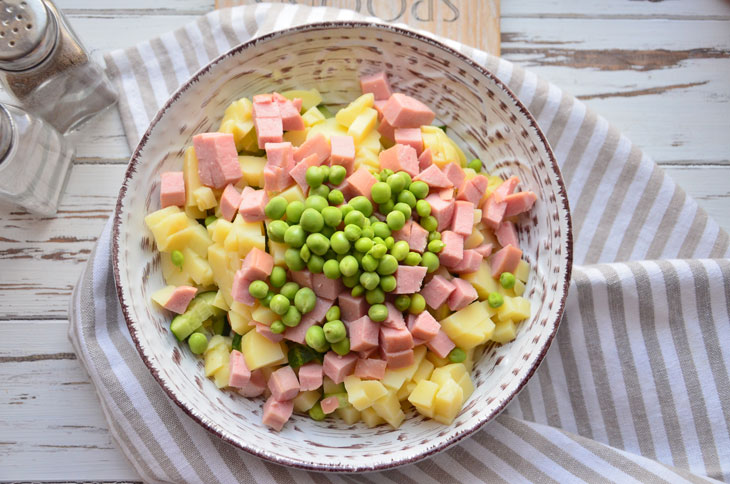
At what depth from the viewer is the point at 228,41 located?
9.59ft

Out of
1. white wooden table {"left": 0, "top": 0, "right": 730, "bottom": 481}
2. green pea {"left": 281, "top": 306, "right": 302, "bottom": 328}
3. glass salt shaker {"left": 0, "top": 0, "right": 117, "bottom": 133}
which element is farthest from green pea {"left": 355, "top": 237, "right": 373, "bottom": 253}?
glass salt shaker {"left": 0, "top": 0, "right": 117, "bottom": 133}

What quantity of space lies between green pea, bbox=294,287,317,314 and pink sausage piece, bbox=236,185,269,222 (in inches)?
12.9

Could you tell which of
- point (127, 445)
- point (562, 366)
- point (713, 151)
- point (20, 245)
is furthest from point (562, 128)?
point (20, 245)

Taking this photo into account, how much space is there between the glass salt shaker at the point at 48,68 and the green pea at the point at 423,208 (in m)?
1.56

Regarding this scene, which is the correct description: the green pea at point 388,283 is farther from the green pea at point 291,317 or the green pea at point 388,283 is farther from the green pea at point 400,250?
the green pea at point 291,317

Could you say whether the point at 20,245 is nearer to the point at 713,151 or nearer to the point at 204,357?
the point at 204,357

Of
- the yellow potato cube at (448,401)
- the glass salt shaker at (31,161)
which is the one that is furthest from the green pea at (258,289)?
the glass salt shaker at (31,161)

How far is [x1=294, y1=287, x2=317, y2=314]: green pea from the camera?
2.31 m

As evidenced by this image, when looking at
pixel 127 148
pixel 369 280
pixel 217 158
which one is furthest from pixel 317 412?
pixel 127 148

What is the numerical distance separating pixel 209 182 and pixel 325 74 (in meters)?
0.71

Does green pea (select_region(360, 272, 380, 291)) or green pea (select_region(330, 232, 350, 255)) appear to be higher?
green pea (select_region(330, 232, 350, 255))

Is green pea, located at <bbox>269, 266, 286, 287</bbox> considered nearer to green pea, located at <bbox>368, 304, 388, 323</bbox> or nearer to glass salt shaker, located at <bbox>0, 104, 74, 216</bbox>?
green pea, located at <bbox>368, 304, 388, 323</bbox>

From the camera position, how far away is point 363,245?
7.36 ft

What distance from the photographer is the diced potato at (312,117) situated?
259 cm
